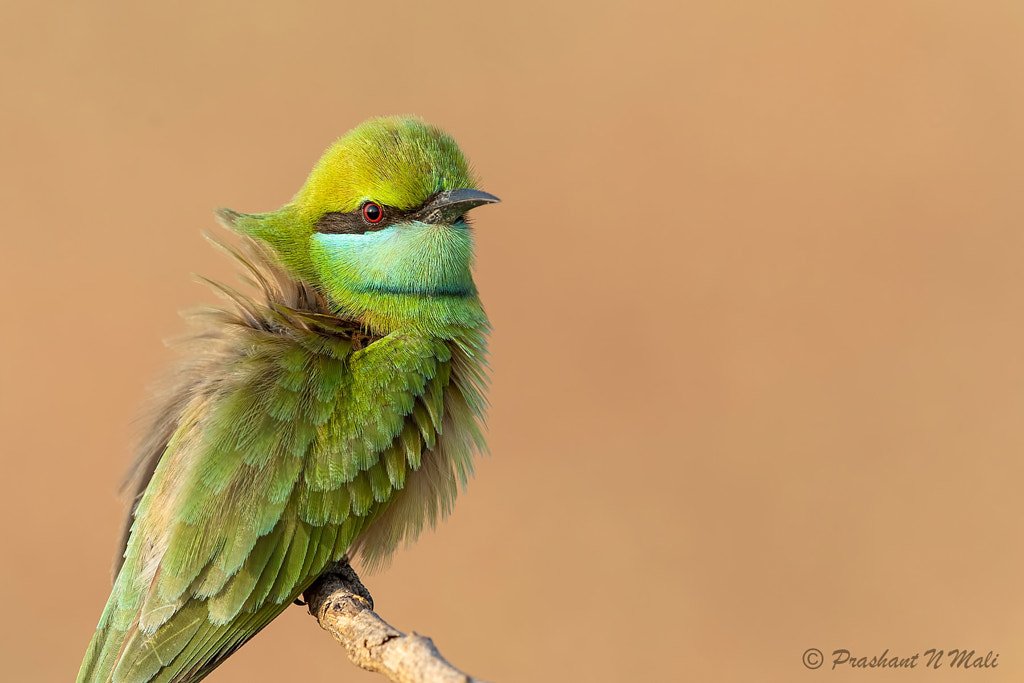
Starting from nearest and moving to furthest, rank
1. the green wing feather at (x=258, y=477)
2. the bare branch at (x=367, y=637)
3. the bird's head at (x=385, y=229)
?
the bare branch at (x=367, y=637)
the green wing feather at (x=258, y=477)
the bird's head at (x=385, y=229)

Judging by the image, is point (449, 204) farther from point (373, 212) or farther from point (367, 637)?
point (367, 637)

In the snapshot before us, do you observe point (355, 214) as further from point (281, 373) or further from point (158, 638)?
point (158, 638)

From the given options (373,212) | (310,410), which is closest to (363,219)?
(373,212)

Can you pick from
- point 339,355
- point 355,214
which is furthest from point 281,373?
point 355,214

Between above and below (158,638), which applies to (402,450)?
above

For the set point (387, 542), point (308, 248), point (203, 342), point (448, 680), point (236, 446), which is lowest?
point (387, 542)

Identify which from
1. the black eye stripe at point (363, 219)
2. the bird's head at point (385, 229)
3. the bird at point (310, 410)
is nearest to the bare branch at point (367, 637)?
the bird at point (310, 410)

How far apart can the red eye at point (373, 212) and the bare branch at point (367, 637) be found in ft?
2.17

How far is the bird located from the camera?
1529 mm

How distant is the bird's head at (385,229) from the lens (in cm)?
177

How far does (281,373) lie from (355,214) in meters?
0.37

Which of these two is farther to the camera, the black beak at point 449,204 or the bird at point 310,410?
the black beak at point 449,204

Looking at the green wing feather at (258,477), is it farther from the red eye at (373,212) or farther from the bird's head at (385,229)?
the red eye at (373,212)

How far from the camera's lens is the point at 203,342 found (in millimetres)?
1690
